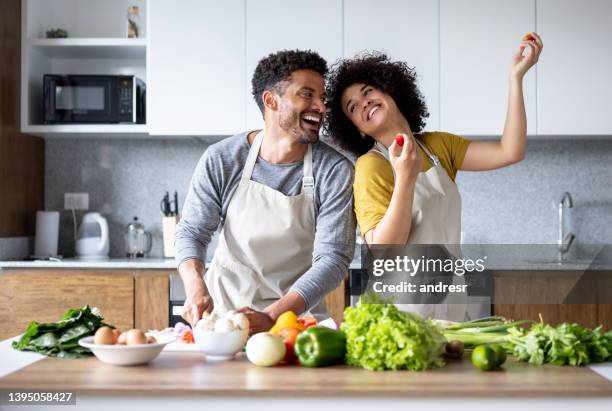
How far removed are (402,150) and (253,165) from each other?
0.60 metres

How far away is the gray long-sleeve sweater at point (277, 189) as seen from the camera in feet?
6.67

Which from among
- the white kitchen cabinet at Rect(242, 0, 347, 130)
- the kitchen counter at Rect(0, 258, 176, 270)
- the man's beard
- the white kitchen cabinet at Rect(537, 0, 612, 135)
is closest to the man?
the man's beard

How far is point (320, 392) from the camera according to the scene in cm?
120

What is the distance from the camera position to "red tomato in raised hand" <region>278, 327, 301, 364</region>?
142 cm

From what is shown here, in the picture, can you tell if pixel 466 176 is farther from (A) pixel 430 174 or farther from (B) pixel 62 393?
(B) pixel 62 393

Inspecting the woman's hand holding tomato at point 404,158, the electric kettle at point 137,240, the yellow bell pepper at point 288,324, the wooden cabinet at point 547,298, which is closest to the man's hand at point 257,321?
the yellow bell pepper at point 288,324

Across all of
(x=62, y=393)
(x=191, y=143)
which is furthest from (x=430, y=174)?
(x=191, y=143)

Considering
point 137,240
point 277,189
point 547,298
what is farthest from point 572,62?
point 137,240

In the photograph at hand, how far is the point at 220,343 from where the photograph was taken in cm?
145

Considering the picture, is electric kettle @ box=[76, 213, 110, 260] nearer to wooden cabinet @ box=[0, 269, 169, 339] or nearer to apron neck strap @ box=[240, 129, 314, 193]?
wooden cabinet @ box=[0, 269, 169, 339]

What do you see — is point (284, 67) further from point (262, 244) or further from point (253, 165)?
point (262, 244)

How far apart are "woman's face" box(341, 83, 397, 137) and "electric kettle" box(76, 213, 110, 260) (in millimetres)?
2118

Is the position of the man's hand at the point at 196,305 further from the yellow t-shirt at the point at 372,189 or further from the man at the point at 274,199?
the yellow t-shirt at the point at 372,189

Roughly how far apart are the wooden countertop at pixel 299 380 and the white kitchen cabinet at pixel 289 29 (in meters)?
2.25
